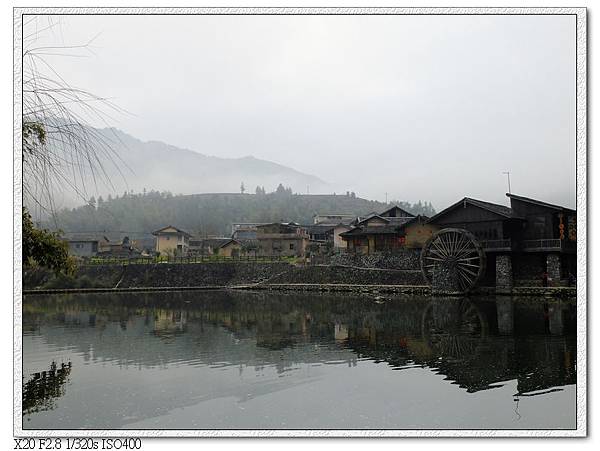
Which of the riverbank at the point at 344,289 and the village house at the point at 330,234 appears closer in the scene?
the riverbank at the point at 344,289

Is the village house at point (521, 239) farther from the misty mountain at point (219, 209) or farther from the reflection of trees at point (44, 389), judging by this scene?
the misty mountain at point (219, 209)

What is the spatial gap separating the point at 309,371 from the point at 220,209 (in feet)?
312

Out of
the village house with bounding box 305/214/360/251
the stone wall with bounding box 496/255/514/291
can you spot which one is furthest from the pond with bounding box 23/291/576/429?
the village house with bounding box 305/214/360/251

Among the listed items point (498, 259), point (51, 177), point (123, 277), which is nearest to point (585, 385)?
point (51, 177)

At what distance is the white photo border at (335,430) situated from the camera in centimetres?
571

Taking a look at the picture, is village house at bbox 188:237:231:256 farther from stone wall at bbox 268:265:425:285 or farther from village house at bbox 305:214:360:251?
stone wall at bbox 268:265:425:285

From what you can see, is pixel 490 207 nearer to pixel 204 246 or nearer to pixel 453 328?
pixel 453 328

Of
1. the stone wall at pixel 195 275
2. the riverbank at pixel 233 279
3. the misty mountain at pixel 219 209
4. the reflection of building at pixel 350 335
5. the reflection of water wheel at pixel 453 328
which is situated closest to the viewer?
the reflection of building at pixel 350 335

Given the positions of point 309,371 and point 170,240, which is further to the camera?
point 170,240

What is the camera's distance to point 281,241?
5281cm

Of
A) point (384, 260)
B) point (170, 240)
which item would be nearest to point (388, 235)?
point (384, 260)

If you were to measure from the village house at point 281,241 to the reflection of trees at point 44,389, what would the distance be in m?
40.9

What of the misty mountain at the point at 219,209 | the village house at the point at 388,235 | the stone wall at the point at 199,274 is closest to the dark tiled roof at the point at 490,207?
the village house at the point at 388,235

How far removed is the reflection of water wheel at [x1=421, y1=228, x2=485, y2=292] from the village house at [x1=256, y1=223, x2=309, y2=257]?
2309cm
